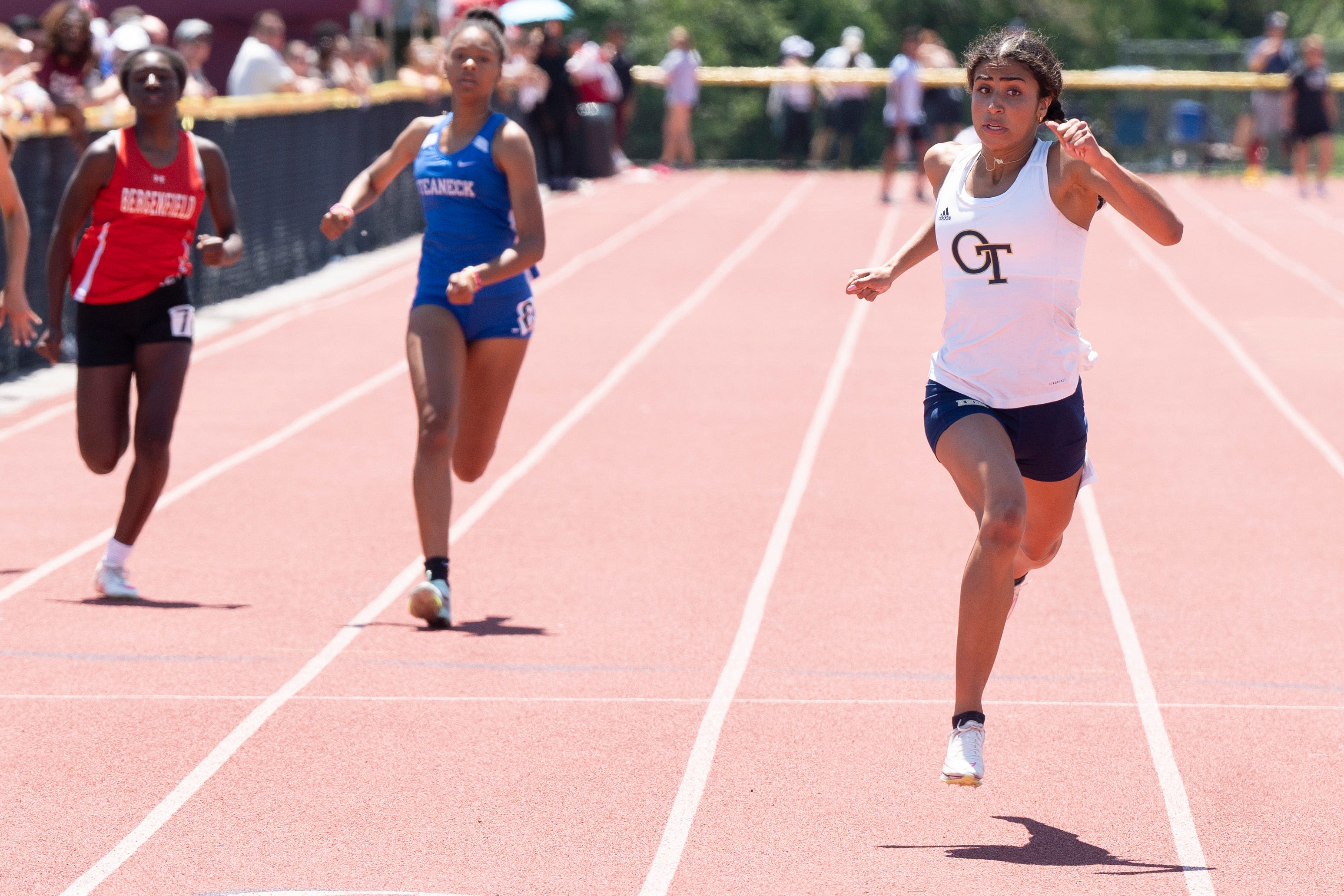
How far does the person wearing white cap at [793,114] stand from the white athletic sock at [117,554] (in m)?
25.7

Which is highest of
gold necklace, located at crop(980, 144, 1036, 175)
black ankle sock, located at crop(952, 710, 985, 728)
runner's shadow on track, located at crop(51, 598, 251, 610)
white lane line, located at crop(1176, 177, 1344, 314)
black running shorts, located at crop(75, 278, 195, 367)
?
gold necklace, located at crop(980, 144, 1036, 175)

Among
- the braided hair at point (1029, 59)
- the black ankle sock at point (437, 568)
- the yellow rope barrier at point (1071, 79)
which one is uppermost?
the braided hair at point (1029, 59)

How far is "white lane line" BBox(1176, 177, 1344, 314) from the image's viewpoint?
18.5 metres

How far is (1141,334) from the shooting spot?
50.3 feet

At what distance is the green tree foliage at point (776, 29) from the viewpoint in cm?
4031

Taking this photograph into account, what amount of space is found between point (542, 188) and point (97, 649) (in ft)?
66.4

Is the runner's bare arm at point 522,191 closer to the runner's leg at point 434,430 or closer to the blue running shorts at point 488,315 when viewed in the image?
the blue running shorts at point 488,315

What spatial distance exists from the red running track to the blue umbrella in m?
11.3

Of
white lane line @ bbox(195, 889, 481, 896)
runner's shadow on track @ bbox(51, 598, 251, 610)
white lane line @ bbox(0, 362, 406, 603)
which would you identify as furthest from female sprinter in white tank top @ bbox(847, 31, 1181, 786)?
white lane line @ bbox(0, 362, 406, 603)

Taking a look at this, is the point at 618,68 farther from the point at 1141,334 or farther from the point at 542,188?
the point at 1141,334

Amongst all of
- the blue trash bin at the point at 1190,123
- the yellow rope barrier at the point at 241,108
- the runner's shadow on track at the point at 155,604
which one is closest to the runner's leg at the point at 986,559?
the runner's shadow on track at the point at 155,604

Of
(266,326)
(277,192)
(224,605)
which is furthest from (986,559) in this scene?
(277,192)

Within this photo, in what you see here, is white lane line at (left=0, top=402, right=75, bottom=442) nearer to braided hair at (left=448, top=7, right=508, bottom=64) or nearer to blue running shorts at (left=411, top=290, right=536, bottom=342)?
blue running shorts at (left=411, top=290, right=536, bottom=342)

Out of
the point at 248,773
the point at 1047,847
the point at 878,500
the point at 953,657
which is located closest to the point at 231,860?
the point at 248,773
